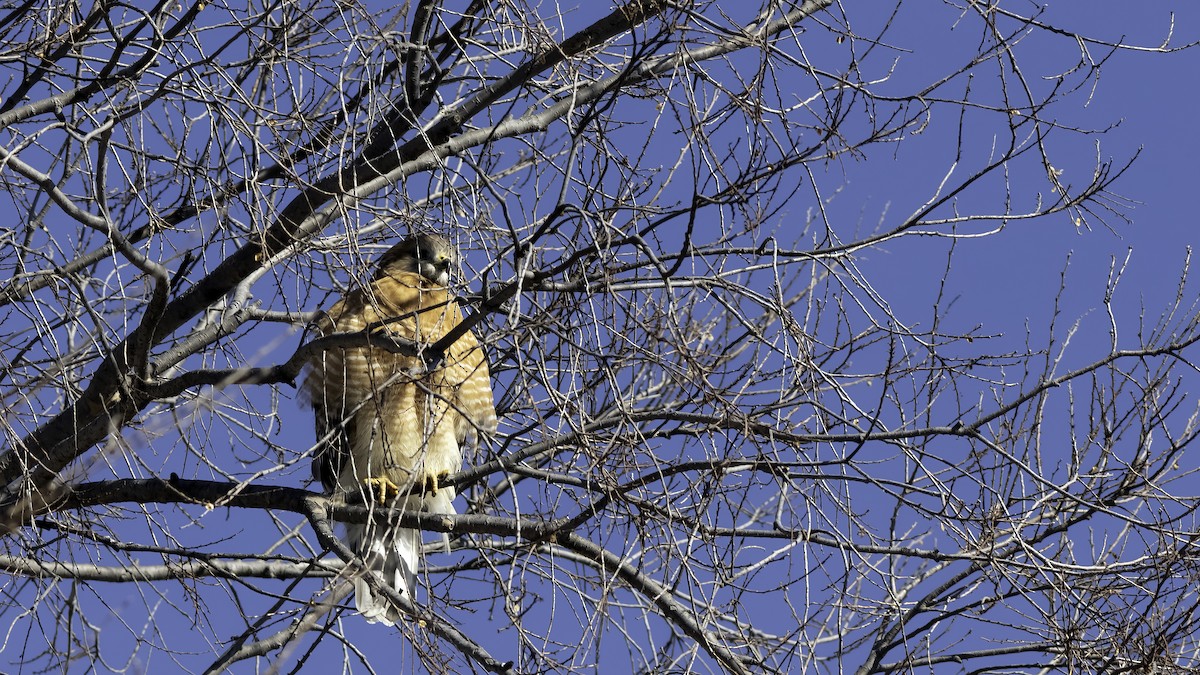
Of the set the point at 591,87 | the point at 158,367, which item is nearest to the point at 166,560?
the point at 158,367

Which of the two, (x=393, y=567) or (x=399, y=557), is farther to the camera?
(x=393, y=567)

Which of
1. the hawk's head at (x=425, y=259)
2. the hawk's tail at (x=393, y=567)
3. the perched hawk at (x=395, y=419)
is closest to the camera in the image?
the hawk's head at (x=425, y=259)

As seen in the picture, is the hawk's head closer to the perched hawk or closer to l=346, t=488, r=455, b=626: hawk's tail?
the perched hawk

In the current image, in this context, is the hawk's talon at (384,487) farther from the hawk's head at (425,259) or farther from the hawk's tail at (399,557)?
the hawk's head at (425,259)

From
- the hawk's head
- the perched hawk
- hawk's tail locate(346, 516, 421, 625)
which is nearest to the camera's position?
the hawk's head

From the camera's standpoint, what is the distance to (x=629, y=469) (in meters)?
3.62

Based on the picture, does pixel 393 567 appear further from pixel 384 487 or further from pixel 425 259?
pixel 425 259

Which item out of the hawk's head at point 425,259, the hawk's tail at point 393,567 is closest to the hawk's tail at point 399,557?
the hawk's tail at point 393,567

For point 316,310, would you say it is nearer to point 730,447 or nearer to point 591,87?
point 591,87

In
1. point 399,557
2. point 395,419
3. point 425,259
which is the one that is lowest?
point 399,557

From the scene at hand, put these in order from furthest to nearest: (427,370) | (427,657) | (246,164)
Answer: (246,164)
(427,370)
(427,657)

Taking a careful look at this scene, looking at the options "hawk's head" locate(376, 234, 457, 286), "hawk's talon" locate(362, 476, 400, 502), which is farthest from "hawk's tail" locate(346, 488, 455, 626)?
"hawk's head" locate(376, 234, 457, 286)

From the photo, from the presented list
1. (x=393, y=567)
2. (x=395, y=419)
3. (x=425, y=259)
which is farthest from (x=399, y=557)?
(x=425, y=259)

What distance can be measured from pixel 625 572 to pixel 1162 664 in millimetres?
1547
